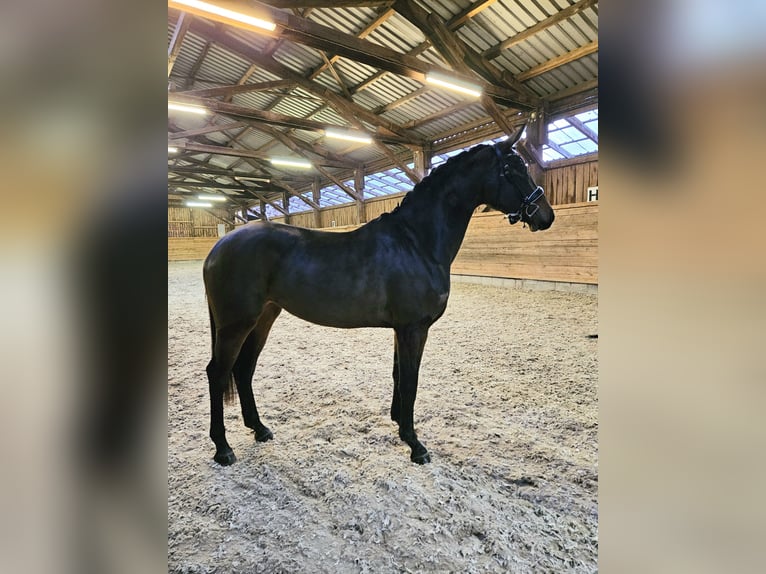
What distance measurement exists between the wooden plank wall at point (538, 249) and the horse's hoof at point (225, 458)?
4.61 meters

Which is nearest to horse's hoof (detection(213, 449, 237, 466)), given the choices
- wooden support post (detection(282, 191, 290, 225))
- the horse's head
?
the horse's head

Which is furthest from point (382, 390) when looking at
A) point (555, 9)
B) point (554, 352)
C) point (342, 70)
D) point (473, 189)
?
point (342, 70)

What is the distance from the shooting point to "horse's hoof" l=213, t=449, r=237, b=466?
1.53 metres

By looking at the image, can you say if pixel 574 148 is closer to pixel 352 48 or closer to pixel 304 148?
pixel 352 48

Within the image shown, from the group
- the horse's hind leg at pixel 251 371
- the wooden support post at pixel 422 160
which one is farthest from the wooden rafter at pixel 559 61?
the horse's hind leg at pixel 251 371

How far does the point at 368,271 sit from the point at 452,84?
15.1 ft

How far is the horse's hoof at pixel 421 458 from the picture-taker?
154 centimetres

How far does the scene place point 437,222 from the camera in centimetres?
174

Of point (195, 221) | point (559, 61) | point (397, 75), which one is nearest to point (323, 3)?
point (397, 75)

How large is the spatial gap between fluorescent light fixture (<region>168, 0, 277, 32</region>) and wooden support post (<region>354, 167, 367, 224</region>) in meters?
7.10
